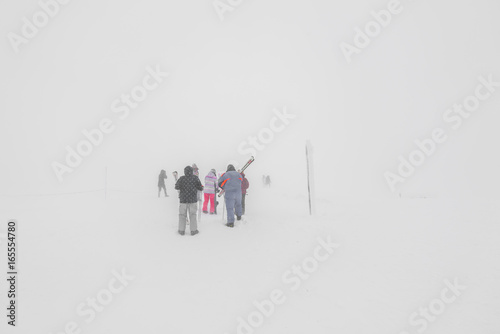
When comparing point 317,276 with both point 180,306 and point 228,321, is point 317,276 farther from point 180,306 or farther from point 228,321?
point 180,306

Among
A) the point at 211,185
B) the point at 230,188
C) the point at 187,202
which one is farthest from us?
the point at 211,185

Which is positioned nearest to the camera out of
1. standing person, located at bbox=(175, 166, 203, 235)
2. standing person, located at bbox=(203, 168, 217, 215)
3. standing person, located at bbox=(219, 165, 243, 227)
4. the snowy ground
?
the snowy ground

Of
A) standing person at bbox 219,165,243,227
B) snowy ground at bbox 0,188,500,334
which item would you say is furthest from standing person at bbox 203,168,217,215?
snowy ground at bbox 0,188,500,334

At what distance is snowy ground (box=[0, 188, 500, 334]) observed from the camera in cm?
423

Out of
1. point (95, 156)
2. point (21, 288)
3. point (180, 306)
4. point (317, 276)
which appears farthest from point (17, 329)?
point (95, 156)

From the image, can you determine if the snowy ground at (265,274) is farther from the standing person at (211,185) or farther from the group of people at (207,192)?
the standing person at (211,185)

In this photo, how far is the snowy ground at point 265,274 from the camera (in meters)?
4.23

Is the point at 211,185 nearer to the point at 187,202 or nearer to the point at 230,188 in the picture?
the point at 230,188

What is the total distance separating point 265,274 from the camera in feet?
18.9

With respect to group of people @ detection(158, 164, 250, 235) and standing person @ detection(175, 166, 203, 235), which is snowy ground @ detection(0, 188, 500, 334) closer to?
standing person @ detection(175, 166, 203, 235)

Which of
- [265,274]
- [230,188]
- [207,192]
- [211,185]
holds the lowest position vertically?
[265,274]

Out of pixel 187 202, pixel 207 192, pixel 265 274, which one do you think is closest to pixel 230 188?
pixel 187 202

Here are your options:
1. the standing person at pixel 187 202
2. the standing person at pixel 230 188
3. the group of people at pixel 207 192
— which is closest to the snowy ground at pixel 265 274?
the standing person at pixel 187 202

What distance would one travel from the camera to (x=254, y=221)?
9719 millimetres
